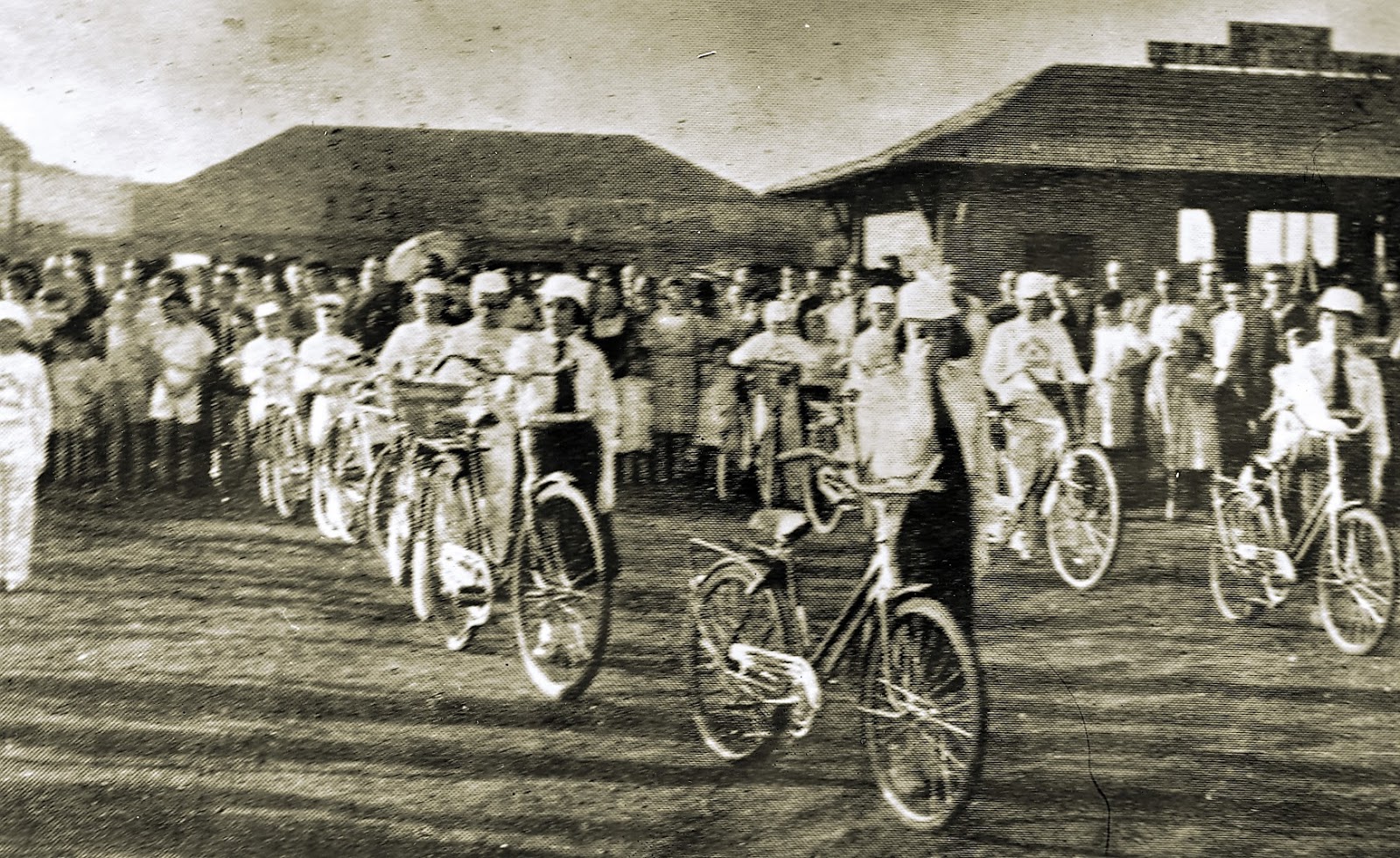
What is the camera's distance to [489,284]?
2.67 metres

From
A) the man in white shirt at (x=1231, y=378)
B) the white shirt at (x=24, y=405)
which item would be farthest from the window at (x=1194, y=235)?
the white shirt at (x=24, y=405)

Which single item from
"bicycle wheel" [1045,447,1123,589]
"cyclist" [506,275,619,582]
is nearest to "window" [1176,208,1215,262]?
"bicycle wheel" [1045,447,1123,589]

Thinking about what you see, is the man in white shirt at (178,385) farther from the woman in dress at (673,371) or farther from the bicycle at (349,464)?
the woman in dress at (673,371)

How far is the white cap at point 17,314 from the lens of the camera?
2643 mm

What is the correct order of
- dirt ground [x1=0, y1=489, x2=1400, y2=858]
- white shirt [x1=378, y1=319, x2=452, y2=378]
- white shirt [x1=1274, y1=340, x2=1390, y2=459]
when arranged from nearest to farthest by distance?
1. dirt ground [x1=0, y1=489, x2=1400, y2=858]
2. white shirt [x1=378, y1=319, x2=452, y2=378]
3. white shirt [x1=1274, y1=340, x2=1390, y2=459]

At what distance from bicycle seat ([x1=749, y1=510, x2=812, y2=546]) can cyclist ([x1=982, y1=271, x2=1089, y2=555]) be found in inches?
21.1

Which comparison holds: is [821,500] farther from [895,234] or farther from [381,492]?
[381,492]

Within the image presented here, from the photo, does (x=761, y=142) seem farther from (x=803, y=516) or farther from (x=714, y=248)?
(x=803, y=516)

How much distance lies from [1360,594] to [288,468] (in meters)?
2.89

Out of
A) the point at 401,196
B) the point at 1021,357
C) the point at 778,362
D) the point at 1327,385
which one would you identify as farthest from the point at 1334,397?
the point at 401,196

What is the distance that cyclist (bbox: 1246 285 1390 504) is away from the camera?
109 inches

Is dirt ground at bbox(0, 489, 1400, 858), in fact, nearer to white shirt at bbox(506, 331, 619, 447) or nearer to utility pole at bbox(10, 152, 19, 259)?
white shirt at bbox(506, 331, 619, 447)

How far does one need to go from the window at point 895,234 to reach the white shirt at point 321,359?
4.57 ft

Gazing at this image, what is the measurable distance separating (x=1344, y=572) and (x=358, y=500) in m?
2.66
